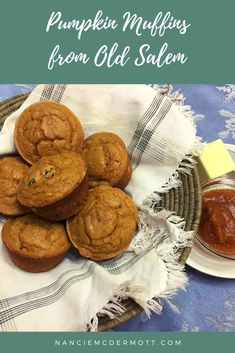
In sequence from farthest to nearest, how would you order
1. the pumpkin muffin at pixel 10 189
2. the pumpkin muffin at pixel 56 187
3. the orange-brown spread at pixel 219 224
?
the orange-brown spread at pixel 219 224 → the pumpkin muffin at pixel 10 189 → the pumpkin muffin at pixel 56 187

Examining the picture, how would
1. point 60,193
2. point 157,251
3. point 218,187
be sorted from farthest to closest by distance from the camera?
point 218,187 < point 157,251 < point 60,193

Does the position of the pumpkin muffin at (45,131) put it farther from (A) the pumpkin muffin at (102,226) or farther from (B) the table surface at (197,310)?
(B) the table surface at (197,310)

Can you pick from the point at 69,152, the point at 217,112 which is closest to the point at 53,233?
the point at 69,152

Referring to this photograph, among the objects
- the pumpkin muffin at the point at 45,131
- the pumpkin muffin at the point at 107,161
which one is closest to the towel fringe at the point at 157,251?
the pumpkin muffin at the point at 107,161

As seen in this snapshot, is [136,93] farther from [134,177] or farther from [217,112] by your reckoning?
[217,112]

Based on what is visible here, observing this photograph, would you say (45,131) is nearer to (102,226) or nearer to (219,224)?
(102,226)

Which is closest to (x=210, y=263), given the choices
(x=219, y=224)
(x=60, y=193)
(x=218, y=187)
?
(x=219, y=224)

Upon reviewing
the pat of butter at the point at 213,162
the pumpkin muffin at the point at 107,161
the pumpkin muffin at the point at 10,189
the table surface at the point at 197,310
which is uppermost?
the pat of butter at the point at 213,162
